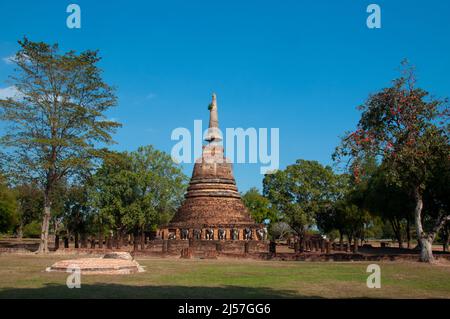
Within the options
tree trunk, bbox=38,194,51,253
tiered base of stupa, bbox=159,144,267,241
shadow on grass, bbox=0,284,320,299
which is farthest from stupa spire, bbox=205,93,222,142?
shadow on grass, bbox=0,284,320,299

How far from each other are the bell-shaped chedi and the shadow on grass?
94.0 ft

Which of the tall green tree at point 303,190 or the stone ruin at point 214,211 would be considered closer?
the stone ruin at point 214,211

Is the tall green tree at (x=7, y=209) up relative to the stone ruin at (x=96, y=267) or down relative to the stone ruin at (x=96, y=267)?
up

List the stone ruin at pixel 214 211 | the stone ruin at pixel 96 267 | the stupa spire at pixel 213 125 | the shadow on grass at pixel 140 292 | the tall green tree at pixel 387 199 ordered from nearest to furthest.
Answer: the shadow on grass at pixel 140 292 < the stone ruin at pixel 96 267 < the tall green tree at pixel 387 199 < the stone ruin at pixel 214 211 < the stupa spire at pixel 213 125

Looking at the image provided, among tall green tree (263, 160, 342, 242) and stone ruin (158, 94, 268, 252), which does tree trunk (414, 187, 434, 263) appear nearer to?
stone ruin (158, 94, 268, 252)

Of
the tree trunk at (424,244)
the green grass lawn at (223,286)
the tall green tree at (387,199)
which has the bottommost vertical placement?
the green grass lawn at (223,286)

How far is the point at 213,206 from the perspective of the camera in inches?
1698

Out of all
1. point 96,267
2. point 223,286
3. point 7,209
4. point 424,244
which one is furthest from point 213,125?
point 223,286

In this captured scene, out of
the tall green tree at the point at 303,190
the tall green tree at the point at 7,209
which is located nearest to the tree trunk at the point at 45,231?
the tall green tree at the point at 7,209

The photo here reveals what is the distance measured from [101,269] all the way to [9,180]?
19.7m

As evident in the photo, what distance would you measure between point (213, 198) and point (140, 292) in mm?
32197

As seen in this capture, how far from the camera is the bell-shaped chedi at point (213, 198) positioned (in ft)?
137

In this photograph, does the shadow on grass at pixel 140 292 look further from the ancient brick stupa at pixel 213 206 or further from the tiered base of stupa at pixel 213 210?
the ancient brick stupa at pixel 213 206

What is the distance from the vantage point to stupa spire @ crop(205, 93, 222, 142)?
154 feet
